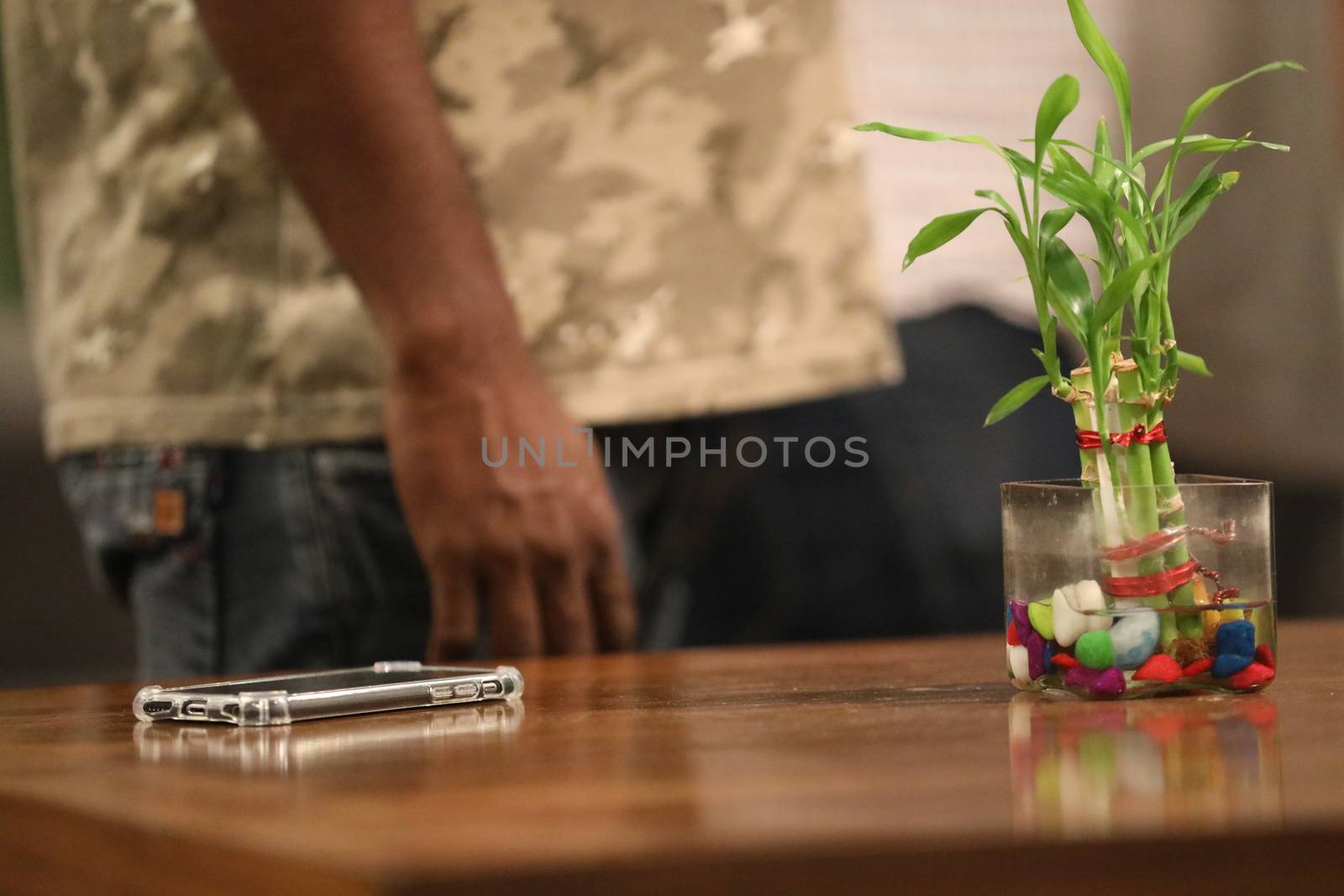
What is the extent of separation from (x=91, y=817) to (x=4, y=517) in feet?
10.9

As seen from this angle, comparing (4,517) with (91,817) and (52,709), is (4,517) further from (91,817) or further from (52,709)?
(91,817)

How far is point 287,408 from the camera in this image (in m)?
1.04

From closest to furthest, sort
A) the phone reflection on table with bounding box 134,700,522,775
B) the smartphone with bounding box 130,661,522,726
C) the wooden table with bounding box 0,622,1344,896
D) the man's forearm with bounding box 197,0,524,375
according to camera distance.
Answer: the wooden table with bounding box 0,622,1344,896 → the phone reflection on table with bounding box 134,700,522,775 → the smartphone with bounding box 130,661,522,726 → the man's forearm with bounding box 197,0,524,375

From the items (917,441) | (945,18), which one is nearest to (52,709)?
(917,441)

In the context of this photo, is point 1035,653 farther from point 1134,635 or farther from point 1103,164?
point 1103,164

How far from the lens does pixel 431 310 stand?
95cm

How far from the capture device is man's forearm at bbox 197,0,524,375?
3.01 feet

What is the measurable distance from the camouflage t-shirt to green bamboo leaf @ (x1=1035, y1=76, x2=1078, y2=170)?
531 millimetres

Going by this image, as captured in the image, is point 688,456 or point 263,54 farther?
point 688,456

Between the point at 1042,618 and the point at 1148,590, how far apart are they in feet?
0.14

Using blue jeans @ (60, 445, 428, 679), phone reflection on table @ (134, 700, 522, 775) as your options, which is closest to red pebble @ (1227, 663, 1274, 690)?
phone reflection on table @ (134, 700, 522, 775)

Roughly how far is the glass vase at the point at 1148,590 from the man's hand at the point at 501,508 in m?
0.45

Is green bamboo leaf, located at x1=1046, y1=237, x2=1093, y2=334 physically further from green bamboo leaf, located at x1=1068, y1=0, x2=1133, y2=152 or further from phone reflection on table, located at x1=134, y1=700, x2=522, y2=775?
phone reflection on table, located at x1=134, y1=700, x2=522, y2=775

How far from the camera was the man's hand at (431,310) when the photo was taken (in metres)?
0.92
